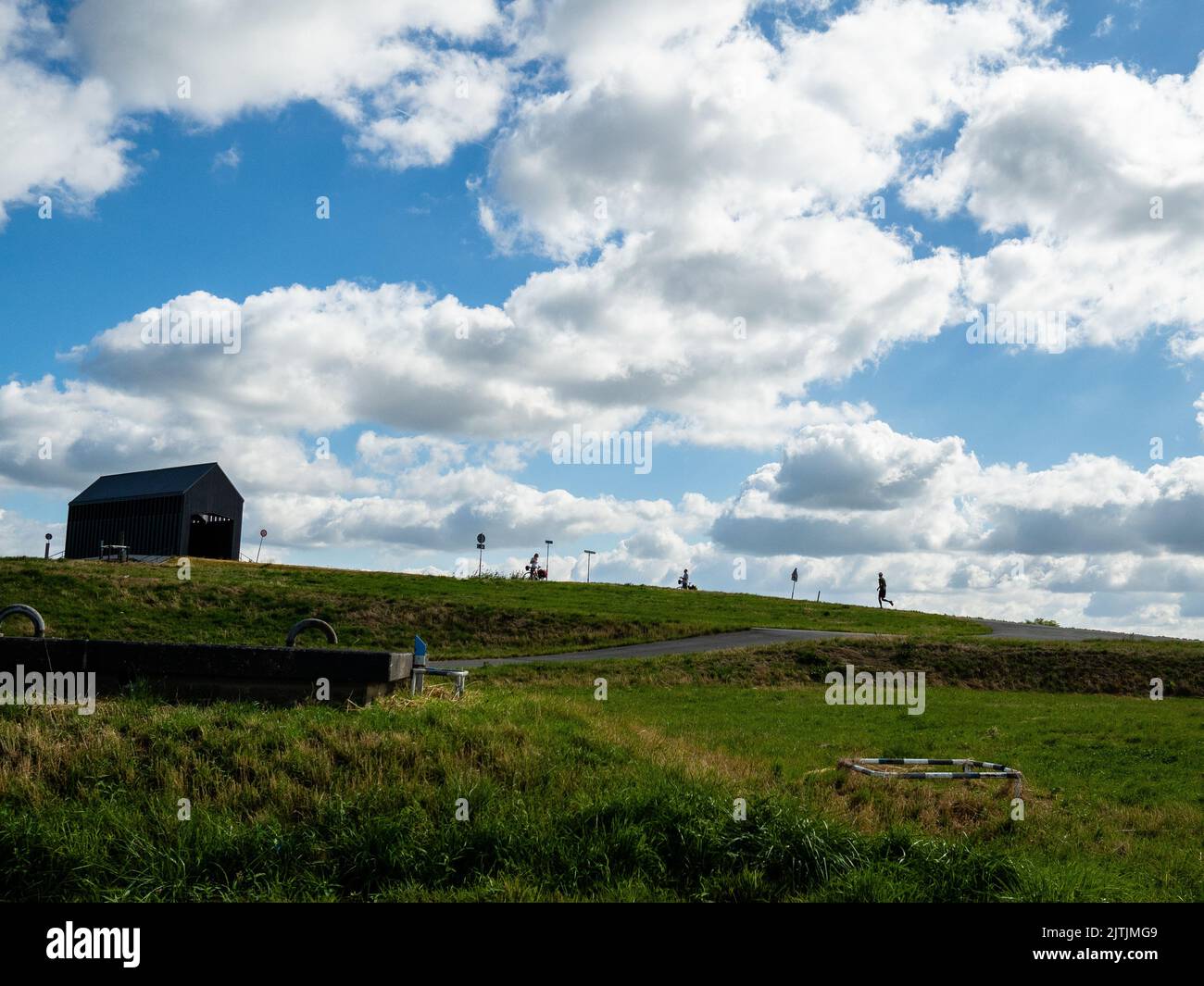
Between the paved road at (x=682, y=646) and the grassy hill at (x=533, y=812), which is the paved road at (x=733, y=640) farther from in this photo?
the grassy hill at (x=533, y=812)

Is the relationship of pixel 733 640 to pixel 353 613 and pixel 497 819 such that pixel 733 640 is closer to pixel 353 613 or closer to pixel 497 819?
pixel 353 613

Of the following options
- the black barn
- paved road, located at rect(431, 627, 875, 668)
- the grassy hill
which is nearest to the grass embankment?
the grassy hill

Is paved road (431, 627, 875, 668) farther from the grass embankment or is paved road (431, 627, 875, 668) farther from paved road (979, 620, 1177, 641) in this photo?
the grass embankment

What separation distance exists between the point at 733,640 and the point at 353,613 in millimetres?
13413

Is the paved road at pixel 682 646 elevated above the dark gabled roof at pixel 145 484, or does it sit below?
below

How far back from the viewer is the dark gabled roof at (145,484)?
60812mm

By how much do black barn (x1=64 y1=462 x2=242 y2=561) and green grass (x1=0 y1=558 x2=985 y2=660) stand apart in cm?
1689

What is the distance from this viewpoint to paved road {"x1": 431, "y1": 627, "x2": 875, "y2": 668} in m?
28.3

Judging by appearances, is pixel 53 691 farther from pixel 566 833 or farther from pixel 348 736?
pixel 566 833

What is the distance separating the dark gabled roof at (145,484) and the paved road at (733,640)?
125ft

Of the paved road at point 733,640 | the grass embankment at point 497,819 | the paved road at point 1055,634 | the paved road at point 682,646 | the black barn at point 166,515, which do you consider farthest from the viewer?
the black barn at point 166,515

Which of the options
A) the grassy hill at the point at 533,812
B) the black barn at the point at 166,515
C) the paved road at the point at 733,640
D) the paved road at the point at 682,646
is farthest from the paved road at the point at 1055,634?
the black barn at the point at 166,515

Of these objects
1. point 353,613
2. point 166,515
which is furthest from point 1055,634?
point 166,515
